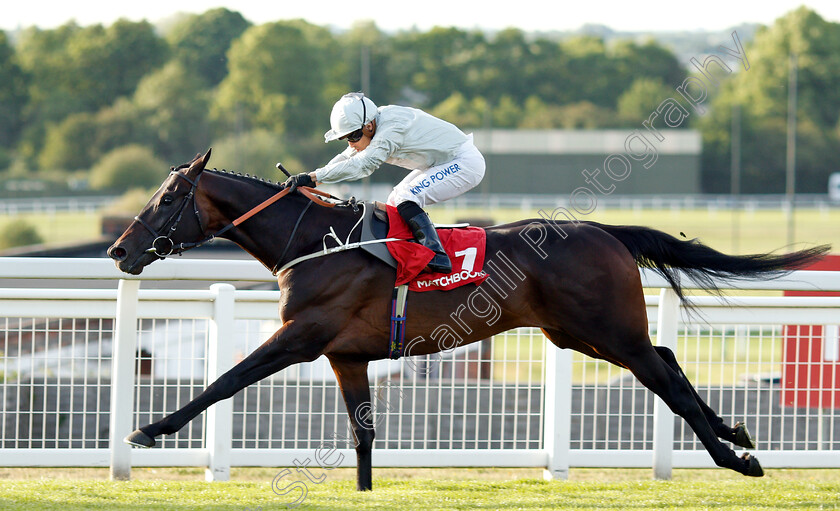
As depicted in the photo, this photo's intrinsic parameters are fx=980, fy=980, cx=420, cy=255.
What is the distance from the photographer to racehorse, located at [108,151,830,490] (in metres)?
4.25

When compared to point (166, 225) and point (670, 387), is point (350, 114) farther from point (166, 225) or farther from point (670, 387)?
point (670, 387)

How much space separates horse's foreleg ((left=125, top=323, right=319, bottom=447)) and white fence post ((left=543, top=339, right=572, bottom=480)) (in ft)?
4.45

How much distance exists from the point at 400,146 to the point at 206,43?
60.7 m

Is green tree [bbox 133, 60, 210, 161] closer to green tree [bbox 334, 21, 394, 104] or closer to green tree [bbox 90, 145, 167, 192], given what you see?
green tree [bbox 334, 21, 394, 104]

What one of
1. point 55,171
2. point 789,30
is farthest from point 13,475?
point 789,30

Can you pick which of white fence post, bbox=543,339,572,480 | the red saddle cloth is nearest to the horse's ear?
the red saddle cloth

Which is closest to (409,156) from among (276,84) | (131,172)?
(131,172)

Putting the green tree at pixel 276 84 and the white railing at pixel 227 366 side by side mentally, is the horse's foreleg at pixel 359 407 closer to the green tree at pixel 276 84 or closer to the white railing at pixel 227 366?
the white railing at pixel 227 366

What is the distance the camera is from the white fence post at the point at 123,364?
462 centimetres

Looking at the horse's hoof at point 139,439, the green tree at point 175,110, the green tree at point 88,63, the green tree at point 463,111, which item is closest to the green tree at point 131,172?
the green tree at point 175,110

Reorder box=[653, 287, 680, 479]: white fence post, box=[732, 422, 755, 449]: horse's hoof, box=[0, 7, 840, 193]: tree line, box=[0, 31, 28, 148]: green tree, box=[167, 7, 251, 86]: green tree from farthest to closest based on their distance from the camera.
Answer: box=[0, 31, 28, 148]: green tree, box=[167, 7, 251, 86]: green tree, box=[0, 7, 840, 193]: tree line, box=[653, 287, 680, 479]: white fence post, box=[732, 422, 755, 449]: horse's hoof

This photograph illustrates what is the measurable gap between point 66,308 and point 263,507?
1.45 meters

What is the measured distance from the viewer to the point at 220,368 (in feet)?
15.6

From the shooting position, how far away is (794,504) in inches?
171
